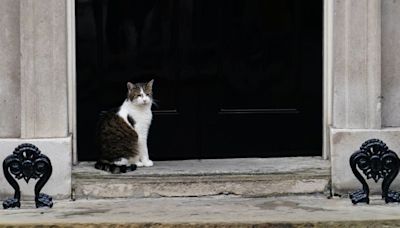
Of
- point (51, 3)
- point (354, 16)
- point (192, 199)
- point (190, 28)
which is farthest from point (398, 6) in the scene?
point (51, 3)

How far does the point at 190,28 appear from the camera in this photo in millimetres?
8102

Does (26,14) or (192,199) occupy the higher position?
(26,14)

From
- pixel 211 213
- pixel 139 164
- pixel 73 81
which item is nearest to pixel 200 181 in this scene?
pixel 139 164

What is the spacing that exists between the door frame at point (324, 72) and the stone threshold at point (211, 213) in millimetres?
531

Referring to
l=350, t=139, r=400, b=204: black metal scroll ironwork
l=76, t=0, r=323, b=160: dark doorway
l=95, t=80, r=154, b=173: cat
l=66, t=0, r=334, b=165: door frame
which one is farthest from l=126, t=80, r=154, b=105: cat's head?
l=350, t=139, r=400, b=204: black metal scroll ironwork

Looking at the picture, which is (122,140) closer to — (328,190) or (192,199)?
(192,199)

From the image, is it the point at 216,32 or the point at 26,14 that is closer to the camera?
the point at 26,14

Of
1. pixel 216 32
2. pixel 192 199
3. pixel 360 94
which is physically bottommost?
pixel 192 199

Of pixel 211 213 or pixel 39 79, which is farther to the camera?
pixel 39 79

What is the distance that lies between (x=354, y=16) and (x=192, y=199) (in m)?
1.85

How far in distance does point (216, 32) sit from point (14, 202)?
7.08 feet

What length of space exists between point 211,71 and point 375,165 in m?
1.62

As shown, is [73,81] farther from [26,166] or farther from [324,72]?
[324,72]

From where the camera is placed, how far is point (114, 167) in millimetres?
7660
